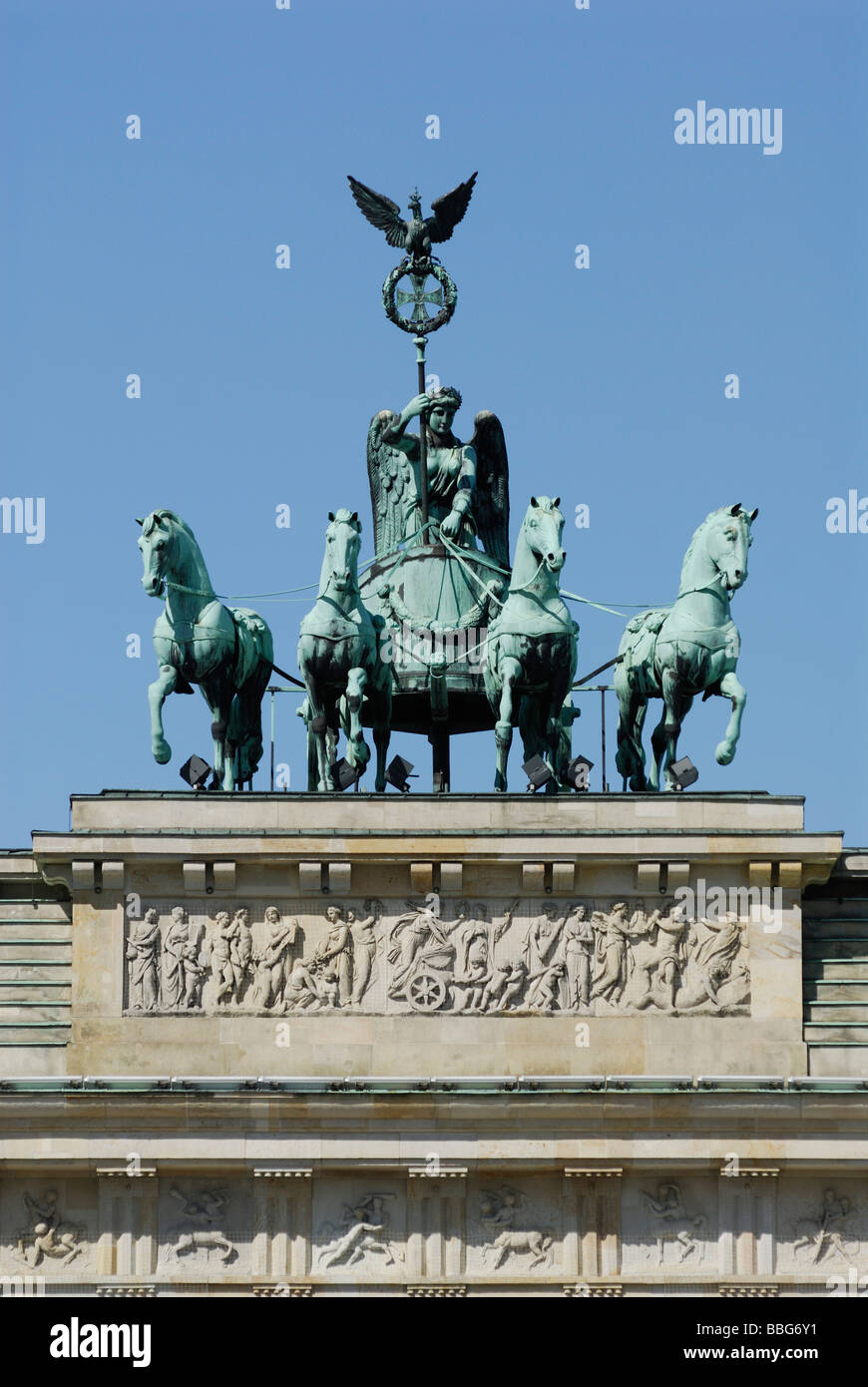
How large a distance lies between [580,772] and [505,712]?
1658 mm

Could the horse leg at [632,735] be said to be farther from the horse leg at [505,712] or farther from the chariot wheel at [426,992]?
the chariot wheel at [426,992]

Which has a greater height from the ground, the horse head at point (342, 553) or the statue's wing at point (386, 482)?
the statue's wing at point (386, 482)

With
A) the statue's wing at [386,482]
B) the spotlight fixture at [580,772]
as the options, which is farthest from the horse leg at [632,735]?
the statue's wing at [386,482]

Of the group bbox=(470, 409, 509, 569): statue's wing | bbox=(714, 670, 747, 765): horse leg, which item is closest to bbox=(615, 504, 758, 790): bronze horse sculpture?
bbox=(714, 670, 747, 765): horse leg

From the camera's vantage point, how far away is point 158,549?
4516 cm

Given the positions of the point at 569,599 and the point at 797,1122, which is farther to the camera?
the point at 569,599

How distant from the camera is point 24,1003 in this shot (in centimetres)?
4347

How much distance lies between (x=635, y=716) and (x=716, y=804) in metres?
2.98

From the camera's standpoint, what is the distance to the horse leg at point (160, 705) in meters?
45.6

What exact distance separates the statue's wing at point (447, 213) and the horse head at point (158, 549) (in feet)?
23.4
